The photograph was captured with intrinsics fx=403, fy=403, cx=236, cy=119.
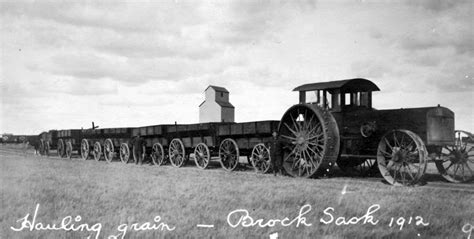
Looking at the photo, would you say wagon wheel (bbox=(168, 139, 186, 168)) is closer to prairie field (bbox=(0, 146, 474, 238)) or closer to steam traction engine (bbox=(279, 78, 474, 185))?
steam traction engine (bbox=(279, 78, 474, 185))

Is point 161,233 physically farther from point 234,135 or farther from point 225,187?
point 234,135

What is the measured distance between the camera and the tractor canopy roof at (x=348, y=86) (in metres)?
12.1

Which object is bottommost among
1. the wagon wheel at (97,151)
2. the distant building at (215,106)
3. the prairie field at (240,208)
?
the prairie field at (240,208)

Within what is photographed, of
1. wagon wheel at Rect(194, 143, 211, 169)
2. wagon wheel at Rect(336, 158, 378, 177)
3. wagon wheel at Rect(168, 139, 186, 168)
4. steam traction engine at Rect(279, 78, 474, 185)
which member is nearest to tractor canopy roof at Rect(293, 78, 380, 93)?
steam traction engine at Rect(279, 78, 474, 185)

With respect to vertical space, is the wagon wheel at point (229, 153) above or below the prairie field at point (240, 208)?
above

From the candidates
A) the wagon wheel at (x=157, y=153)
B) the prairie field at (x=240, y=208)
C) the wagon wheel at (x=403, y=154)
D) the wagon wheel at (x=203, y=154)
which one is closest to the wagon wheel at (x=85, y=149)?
the wagon wheel at (x=157, y=153)

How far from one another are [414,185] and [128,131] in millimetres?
14969

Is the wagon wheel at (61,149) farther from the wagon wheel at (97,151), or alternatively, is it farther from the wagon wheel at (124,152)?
the wagon wheel at (124,152)

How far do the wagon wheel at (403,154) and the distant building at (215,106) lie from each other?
31.2 metres

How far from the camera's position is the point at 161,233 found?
541cm

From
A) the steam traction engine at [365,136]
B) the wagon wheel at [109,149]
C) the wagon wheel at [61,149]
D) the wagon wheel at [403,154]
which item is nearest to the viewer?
the wagon wheel at [403,154]

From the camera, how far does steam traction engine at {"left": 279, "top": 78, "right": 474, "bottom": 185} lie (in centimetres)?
1022

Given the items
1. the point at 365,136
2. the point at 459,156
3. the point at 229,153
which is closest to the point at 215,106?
the point at 229,153

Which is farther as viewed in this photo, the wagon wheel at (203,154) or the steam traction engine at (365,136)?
the wagon wheel at (203,154)
